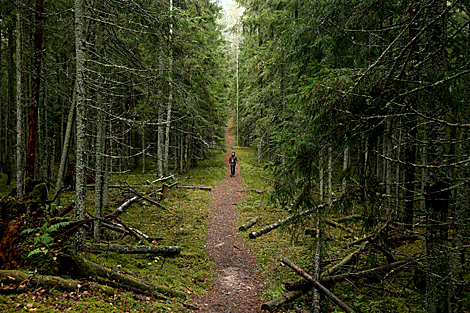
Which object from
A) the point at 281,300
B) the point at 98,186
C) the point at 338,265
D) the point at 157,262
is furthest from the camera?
the point at 98,186

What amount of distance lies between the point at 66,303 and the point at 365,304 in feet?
20.6

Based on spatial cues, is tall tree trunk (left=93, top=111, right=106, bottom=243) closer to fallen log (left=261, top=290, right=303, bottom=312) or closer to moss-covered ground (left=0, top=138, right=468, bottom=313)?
moss-covered ground (left=0, top=138, right=468, bottom=313)

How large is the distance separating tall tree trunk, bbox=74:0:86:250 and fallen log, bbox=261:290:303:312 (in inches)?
187

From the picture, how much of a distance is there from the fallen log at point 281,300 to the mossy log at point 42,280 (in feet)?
11.8

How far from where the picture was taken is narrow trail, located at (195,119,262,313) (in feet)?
20.2

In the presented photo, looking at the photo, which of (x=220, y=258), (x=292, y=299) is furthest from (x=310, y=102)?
(x=220, y=258)

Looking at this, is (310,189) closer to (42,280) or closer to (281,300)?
(281,300)

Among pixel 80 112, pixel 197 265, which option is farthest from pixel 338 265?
pixel 80 112

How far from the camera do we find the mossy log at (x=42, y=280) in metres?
3.72

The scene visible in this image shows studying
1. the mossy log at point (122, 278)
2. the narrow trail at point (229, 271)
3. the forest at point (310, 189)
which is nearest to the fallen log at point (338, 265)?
the forest at point (310, 189)

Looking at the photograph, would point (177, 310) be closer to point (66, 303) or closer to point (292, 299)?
point (66, 303)

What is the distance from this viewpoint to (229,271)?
7988 millimetres

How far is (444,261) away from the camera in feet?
13.7

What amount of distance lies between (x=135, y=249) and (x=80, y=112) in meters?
4.19
